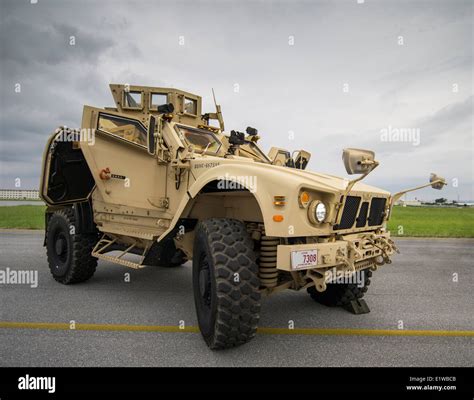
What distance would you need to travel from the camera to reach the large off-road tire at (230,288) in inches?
117

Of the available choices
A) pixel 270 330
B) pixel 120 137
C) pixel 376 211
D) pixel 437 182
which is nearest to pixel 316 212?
pixel 376 211

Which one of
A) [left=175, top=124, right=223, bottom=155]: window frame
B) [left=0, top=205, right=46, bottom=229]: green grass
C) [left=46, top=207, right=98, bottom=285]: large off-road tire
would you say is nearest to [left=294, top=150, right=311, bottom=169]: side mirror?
[left=175, top=124, right=223, bottom=155]: window frame

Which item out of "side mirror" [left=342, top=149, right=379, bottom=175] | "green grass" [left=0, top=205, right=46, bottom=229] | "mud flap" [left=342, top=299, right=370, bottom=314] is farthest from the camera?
"green grass" [left=0, top=205, right=46, bottom=229]

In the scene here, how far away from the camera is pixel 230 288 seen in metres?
2.96

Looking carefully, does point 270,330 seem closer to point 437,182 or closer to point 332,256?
point 332,256

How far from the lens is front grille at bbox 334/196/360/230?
334 centimetres

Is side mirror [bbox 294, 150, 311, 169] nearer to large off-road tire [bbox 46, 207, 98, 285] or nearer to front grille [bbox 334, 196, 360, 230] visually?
front grille [bbox 334, 196, 360, 230]

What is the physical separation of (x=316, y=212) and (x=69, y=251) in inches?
164

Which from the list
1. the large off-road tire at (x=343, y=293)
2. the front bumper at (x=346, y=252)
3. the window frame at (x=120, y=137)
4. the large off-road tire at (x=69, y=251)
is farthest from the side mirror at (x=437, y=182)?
the large off-road tire at (x=69, y=251)

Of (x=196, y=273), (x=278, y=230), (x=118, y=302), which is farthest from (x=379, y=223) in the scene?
(x=118, y=302)

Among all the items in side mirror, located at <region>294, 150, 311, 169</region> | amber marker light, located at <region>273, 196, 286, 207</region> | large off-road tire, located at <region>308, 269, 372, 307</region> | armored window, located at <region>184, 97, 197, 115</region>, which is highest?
armored window, located at <region>184, 97, 197, 115</region>

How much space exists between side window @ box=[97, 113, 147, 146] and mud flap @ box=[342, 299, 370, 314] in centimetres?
331
